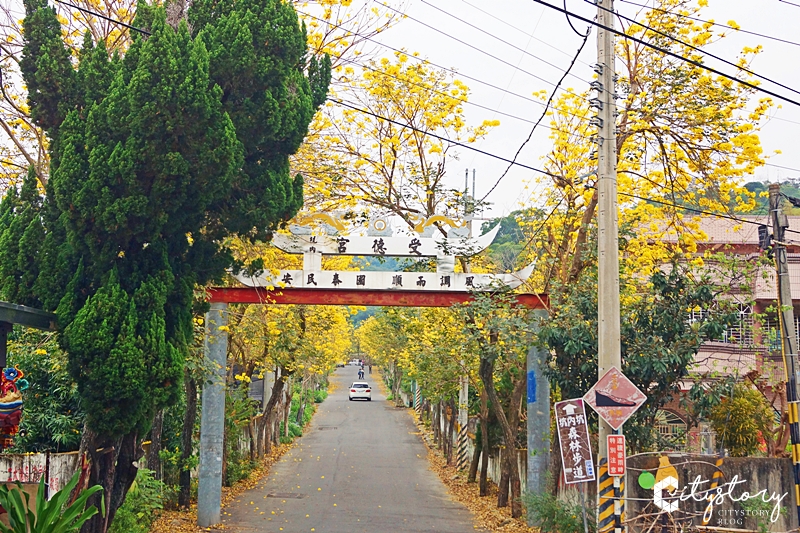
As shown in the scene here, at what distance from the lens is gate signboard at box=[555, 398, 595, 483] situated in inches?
432

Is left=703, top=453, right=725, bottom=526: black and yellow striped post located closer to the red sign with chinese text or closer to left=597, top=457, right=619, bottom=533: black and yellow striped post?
left=597, top=457, right=619, bottom=533: black and yellow striped post

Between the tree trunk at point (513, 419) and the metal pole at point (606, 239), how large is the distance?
20.1 feet

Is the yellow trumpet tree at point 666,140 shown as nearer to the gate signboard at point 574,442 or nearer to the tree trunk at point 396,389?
the gate signboard at point 574,442

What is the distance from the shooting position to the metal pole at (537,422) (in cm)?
1545

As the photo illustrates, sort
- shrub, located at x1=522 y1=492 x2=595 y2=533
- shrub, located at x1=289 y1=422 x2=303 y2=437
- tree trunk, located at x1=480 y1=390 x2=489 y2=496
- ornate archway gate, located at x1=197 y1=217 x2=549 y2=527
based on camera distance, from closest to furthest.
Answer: shrub, located at x1=522 y1=492 x2=595 y2=533
ornate archway gate, located at x1=197 y1=217 x2=549 y2=527
tree trunk, located at x1=480 y1=390 x2=489 y2=496
shrub, located at x1=289 y1=422 x2=303 y2=437

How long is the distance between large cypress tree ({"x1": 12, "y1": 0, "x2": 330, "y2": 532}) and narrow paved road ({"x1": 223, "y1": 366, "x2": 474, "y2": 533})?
7341 mm

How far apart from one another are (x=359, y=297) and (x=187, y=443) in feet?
17.5

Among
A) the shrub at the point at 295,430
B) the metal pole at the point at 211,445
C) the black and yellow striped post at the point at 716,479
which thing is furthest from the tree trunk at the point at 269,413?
the black and yellow striped post at the point at 716,479

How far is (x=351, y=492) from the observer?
818 inches

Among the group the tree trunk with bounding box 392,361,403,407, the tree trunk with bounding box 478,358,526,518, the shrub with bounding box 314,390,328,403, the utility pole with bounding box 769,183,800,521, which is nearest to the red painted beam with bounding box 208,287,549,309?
the tree trunk with bounding box 478,358,526,518

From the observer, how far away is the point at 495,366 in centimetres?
1733

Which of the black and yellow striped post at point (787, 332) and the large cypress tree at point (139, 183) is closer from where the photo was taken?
the large cypress tree at point (139, 183)

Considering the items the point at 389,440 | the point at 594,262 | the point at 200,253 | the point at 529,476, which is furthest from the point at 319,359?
the point at 200,253

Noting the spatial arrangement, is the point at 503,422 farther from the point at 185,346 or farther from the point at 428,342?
the point at 185,346
